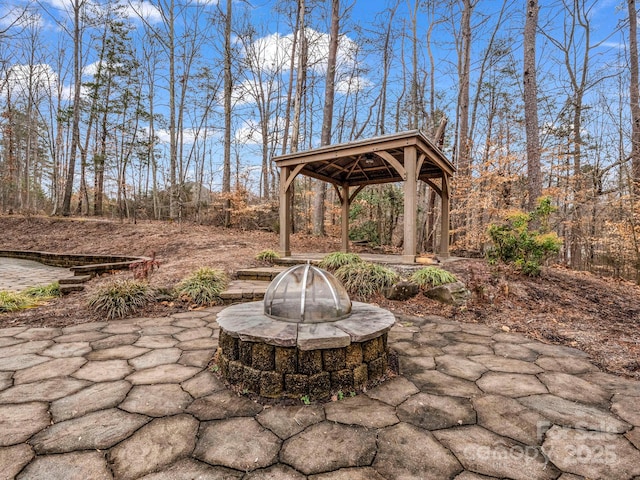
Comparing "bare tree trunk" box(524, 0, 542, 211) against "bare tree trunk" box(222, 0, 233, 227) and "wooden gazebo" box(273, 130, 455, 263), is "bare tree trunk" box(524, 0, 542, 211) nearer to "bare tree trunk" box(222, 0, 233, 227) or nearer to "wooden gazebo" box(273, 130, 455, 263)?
"wooden gazebo" box(273, 130, 455, 263)

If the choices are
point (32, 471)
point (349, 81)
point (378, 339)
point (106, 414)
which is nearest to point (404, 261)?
point (378, 339)

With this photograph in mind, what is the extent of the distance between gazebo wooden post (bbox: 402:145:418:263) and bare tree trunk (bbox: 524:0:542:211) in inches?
119

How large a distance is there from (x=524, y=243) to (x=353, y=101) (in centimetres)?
1163

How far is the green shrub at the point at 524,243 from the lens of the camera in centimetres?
440

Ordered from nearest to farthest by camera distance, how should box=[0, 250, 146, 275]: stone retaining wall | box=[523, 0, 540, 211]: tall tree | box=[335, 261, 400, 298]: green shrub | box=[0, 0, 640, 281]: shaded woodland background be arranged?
box=[335, 261, 400, 298]: green shrub, box=[0, 250, 146, 275]: stone retaining wall, box=[523, 0, 540, 211]: tall tree, box=[0, 0, 640, 281]: shaded woodland background

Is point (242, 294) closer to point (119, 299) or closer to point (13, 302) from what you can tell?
point (119, 299)

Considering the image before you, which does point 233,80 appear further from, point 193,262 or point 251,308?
point 251,308

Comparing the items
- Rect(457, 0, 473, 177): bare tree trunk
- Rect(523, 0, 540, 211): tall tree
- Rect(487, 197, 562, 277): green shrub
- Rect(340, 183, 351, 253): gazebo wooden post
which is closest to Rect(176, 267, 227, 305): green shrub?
Rect(340, 183, 351, 253): gazebo wooden post

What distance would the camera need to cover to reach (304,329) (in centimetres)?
196

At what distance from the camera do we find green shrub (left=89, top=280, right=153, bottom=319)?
3.49 m

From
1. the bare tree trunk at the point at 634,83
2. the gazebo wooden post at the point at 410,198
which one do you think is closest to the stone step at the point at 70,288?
the gazebo wooden post at the point at 410,198

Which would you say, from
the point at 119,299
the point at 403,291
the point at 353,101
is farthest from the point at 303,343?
the point at 353,101

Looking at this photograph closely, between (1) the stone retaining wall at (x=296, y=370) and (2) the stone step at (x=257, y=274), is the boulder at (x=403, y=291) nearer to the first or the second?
(2) the stone step at (x=257, y=274)

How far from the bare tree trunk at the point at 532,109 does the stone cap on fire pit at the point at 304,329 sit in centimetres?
572
